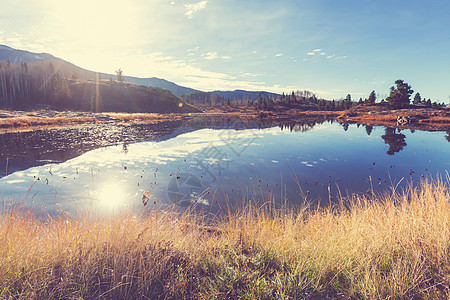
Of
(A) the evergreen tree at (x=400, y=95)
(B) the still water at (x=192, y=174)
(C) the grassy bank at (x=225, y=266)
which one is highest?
(A) the evergreen tree at (x=400, y=95)

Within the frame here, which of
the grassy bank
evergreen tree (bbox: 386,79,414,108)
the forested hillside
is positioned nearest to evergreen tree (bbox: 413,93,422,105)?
→ evergreen tree (bbox: 386,79,414,108)

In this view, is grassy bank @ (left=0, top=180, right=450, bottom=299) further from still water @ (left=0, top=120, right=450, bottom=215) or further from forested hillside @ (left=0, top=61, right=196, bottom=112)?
forested hillside @ (left=0, top=61, right=196, bottom=112)

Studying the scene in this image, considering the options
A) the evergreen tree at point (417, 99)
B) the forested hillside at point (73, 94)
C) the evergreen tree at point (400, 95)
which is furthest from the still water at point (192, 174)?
the evergreen tree at point (417, 99)

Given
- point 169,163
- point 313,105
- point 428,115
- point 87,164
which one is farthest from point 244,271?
point 313,105

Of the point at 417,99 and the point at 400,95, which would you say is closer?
the point at 400,95

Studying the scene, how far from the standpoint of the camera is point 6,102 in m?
80.2

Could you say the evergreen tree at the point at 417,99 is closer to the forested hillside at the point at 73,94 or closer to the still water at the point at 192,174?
the still water at the point at 192,174

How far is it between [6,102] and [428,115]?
143m

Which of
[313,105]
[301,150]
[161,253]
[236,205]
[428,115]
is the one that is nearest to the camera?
[161,253]

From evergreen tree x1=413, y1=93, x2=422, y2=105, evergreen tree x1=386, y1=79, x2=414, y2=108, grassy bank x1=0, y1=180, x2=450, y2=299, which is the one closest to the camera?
grassy bank x1=0, y1=180, x2=450, y2=299

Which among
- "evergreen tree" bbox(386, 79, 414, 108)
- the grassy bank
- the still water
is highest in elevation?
"evergreen tree" bbox(386, 79, 414, 108)

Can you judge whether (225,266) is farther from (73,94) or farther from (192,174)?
(73,94)

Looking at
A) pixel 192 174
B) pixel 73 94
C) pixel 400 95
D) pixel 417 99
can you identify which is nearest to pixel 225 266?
pixel 192 174

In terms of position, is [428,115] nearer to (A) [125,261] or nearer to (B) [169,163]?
(B) [169,163]
